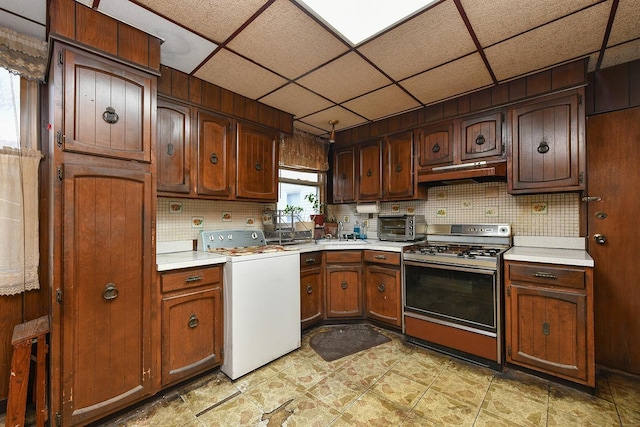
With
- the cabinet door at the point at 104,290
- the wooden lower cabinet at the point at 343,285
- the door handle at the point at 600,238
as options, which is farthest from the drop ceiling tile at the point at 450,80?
the cabinet door at the point at 104,290

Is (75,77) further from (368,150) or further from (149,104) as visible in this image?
(368,150)

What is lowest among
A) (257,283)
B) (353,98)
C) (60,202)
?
(257,283)

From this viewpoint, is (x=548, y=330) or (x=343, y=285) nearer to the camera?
(x=548, y=330)

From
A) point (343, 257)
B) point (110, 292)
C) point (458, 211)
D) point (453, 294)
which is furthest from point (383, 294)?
point (110, 292)

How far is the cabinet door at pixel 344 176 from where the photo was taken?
357 cm

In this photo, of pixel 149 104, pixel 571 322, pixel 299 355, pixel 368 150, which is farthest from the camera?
pixel 368 150

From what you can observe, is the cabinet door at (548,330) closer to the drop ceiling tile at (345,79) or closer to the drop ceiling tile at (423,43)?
the drop ceiling tile at (423,43)

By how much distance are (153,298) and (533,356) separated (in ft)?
8.87

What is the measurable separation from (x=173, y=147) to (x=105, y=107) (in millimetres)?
588

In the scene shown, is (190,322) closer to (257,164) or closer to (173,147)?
(173,147)

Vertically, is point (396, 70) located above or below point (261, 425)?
above

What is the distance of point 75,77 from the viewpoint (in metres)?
1.50

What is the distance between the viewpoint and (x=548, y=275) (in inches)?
76.9

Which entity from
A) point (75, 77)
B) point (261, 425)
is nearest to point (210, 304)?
point (261, 425)
